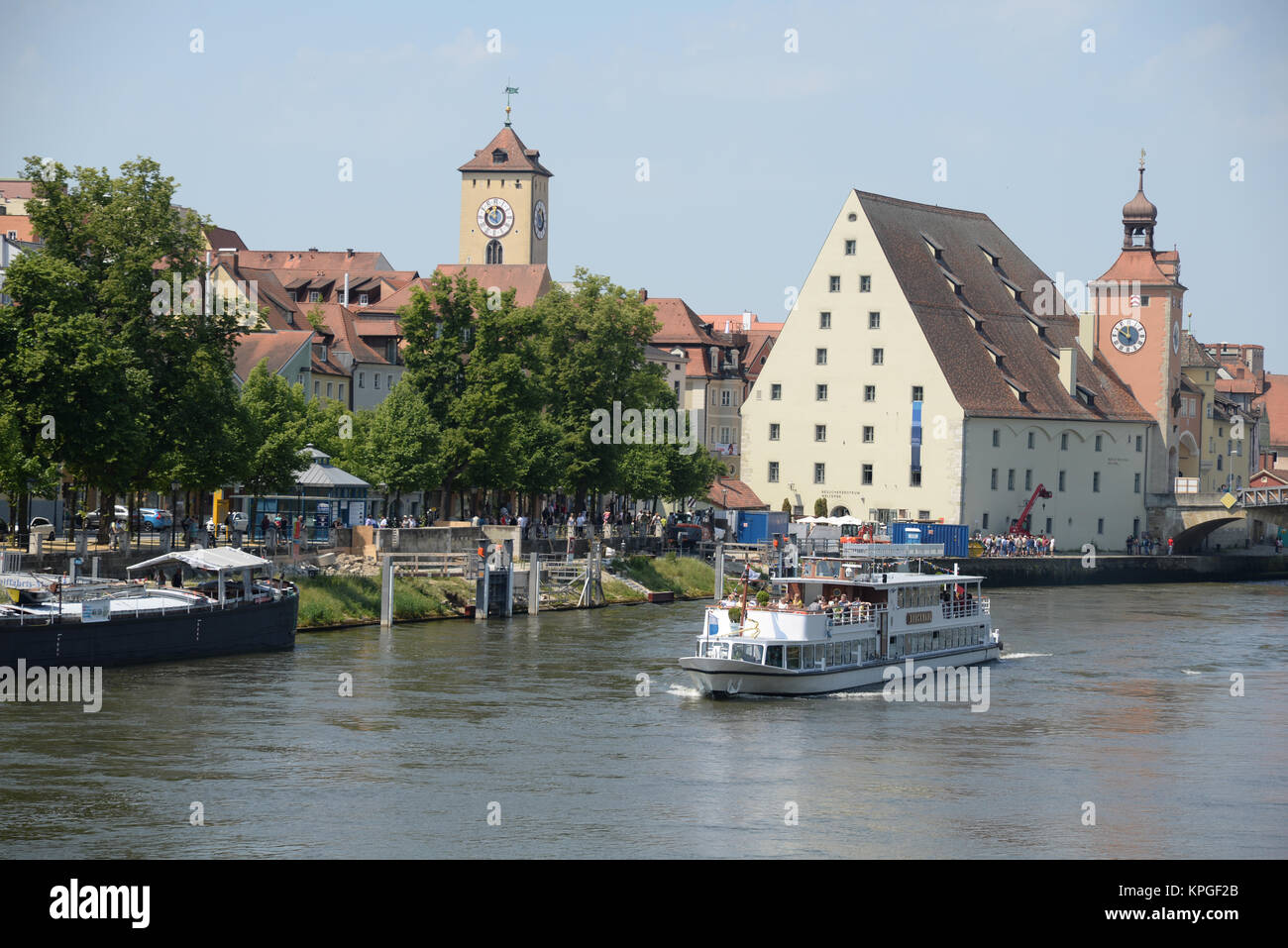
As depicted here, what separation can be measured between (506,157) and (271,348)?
72.6 m

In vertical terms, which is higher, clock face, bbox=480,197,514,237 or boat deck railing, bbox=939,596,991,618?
clock face, bbox=480,197,514,237

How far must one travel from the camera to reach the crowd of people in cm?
10312

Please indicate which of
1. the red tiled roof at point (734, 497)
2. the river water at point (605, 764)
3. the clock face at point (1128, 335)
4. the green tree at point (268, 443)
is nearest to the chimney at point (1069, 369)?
the clock face at point (1128, 335)

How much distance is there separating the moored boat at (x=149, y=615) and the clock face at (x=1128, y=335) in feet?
258

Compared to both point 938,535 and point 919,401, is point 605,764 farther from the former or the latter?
point 919,401

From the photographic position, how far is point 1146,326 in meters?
124

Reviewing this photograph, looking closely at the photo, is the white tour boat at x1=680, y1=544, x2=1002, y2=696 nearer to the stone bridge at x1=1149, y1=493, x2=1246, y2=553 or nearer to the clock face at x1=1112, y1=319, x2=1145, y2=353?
the stone bridge at x1=1149, y1=493, x2=1246, y2=553

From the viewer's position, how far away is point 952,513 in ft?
345

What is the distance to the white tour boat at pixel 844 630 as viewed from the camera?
49.1 metres

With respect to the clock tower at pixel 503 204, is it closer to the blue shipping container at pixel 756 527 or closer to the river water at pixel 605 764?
the blue shipping container at pixel 756 527

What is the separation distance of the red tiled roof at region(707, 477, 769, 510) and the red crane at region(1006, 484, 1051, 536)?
550 inches

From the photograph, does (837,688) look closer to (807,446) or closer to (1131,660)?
(1131,660)

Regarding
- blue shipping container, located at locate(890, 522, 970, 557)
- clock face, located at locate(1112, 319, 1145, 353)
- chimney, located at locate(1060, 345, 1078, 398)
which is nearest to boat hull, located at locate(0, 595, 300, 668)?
blue shipping container, located at locate(890, 522, 970, 557)
